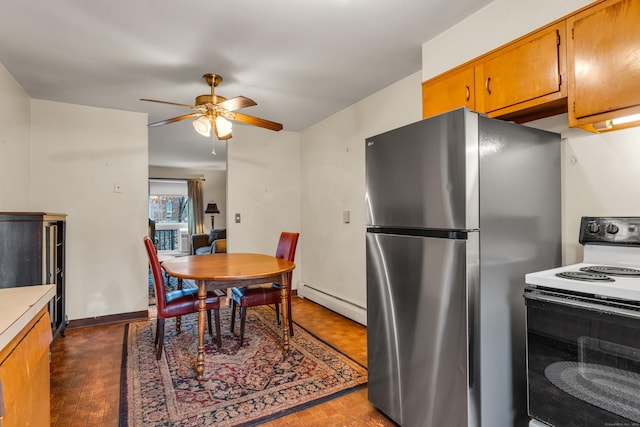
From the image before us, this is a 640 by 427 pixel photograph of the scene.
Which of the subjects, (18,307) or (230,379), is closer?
(18,307)

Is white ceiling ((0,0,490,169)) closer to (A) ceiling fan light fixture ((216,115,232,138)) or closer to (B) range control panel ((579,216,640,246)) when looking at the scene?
(A) ceiling fan light fixture ((216,115,232,138))

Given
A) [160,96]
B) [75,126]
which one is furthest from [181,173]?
[160,96]

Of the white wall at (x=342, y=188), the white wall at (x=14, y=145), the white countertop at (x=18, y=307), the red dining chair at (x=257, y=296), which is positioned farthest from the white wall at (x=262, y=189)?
the white countertop at (x=18, y=307)

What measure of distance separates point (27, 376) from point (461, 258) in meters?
1.60

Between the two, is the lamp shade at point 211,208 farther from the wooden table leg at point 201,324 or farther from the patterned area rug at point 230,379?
the wooden table leg at point 201,324

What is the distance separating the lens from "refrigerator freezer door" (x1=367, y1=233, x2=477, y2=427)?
1.39 metres

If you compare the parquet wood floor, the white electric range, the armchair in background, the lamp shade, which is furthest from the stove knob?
the lamp shade

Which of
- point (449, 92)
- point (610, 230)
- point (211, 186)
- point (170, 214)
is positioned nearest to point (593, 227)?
point (610, 230)

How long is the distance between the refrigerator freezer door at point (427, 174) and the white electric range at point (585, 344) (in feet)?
1.30

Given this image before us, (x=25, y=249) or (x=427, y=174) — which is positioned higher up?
(x=427, y=174)

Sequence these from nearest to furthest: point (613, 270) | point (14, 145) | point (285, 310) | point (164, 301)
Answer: point (613, 270), point (164, 301), point (285, 310), point (14, 145)

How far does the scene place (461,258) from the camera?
1.39 metres

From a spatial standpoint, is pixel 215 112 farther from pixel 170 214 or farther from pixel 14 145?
pixel 170 214

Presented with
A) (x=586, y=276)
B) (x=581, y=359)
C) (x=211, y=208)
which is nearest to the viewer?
(x=581, y=359)
